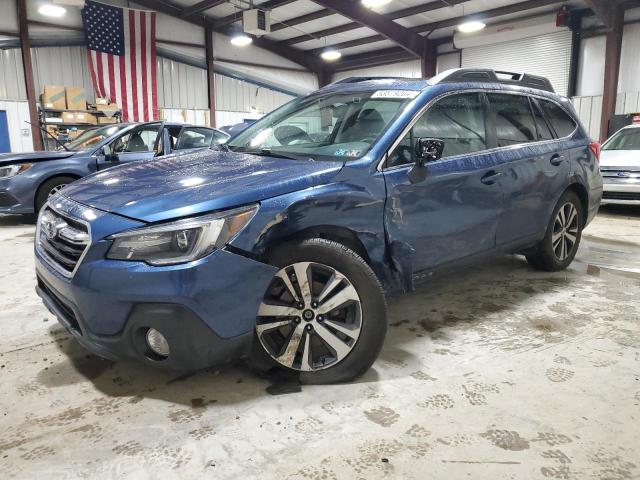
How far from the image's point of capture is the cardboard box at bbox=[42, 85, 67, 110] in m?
12.4

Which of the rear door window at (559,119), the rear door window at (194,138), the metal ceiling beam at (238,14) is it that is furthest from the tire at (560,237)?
the metal ceiling beam at (238,14)

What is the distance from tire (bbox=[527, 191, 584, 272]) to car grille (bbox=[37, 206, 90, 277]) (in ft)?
10.5

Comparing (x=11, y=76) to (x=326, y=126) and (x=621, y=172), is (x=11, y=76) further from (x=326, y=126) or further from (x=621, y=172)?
(x=621, y=172)

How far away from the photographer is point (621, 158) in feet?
24.3

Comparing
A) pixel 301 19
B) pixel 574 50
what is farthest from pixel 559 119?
pixel 301 19

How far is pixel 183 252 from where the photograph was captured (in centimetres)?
188

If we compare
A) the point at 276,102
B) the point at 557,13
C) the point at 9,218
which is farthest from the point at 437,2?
the point at 9,218

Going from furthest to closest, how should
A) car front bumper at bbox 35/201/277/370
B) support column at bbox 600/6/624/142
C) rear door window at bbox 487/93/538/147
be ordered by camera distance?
support column at bbox 600/6/624/142
rear door window at bbox 487/93/538/147
car front bumper at bbox 35/201/277/370

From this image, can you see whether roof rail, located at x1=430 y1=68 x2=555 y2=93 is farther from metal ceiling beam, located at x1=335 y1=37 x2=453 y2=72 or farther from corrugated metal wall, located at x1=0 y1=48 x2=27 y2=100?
corrugated metal wall, located at x1=0 y1=48 x2=27 y2=100

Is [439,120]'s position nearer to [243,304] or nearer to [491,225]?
[491,225]

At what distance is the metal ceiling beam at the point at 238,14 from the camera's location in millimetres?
13641

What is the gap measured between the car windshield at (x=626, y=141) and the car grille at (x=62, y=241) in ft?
27.7

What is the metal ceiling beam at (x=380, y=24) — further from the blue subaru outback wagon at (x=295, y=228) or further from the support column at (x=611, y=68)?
the blue subaru outback wagon at (x=295, y=228)

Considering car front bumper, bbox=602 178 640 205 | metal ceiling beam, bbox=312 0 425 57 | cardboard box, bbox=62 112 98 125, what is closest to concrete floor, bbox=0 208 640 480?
car front bumper, bbox=602 178 640 205
